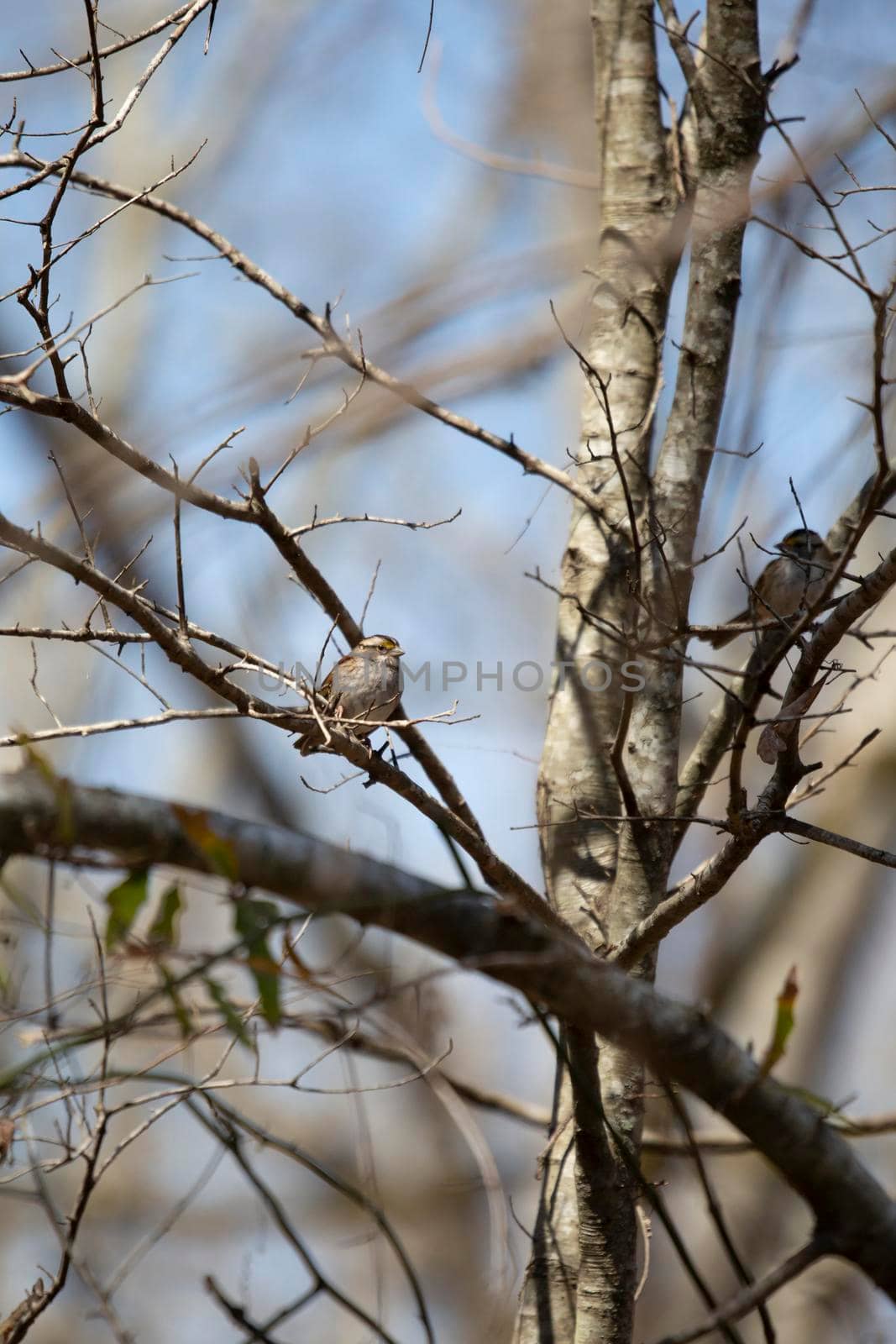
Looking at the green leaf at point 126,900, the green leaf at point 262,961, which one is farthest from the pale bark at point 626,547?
the green leaf at point 126,900

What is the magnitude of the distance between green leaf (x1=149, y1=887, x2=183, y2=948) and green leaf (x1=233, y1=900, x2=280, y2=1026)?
0.37ft

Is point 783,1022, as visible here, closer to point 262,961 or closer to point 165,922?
point 262,961

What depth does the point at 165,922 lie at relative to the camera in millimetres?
1880

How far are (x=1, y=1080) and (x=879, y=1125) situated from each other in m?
4.92

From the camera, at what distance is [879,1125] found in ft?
18.2

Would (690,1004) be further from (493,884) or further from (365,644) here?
(365,644)

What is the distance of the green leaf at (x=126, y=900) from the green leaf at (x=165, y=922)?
6 cm

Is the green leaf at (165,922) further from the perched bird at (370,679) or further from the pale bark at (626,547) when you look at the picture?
the perched bird at (370,679)

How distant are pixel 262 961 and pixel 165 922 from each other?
0.65 ft

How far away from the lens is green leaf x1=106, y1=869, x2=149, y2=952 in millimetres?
1802

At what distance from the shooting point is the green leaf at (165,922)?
6.16 ft

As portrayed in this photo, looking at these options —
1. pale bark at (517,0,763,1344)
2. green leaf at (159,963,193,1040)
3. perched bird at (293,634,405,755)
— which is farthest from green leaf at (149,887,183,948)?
perched bird at (293,634,405,755)

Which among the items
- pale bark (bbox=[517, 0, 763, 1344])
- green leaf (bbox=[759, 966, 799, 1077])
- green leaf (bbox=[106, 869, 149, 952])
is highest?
pale bark (bbox=[517, 0, 763, 1344])

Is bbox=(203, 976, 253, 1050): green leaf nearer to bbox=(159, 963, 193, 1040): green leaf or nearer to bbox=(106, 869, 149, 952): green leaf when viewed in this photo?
bbox=(159, 963, 193, 1040): green leaf
